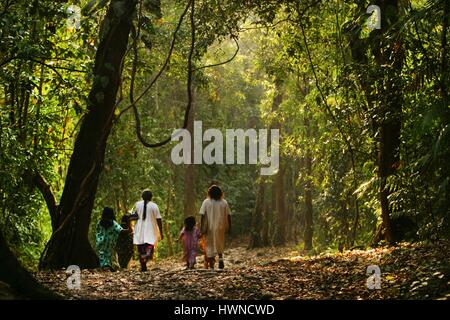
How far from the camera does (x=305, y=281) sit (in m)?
9.30

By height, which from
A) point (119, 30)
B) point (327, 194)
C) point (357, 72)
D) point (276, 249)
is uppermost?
point (119, 30)

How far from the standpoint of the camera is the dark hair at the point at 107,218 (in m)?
13.7

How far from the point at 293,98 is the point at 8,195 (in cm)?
1301

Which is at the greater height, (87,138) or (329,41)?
(329,41)

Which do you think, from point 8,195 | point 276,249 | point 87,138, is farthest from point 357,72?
point 276,249

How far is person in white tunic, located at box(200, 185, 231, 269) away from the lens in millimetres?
13680

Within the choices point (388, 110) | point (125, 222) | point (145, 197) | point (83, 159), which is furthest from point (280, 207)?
point (388, 110)

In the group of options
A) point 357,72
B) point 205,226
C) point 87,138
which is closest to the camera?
point 357,72

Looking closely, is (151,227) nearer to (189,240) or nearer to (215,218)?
(189,240)

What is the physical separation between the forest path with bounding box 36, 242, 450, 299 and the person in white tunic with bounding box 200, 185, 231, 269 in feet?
7.91

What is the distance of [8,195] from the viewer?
45.8ft

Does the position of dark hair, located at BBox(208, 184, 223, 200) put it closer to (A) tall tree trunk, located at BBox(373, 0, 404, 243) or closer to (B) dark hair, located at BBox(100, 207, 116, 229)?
(B) dark hair, located at BBox(100, 207, 116, 229)

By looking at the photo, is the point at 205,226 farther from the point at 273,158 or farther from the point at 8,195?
the point at 273,158

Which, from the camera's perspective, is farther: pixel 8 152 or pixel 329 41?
pixel 329 41
